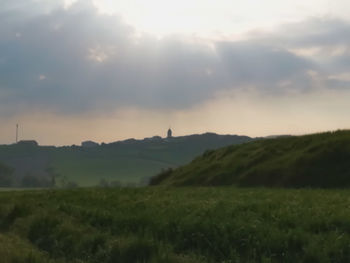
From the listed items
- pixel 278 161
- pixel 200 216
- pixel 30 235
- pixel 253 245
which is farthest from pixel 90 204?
pixel 278 161

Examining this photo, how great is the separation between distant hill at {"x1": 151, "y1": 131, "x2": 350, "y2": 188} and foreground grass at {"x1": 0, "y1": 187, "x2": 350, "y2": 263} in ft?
41.8

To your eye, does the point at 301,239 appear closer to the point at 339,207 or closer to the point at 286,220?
the point at 286,220

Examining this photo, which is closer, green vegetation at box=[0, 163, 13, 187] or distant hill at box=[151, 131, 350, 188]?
distant hill at box=[151, 131, 350, 188]

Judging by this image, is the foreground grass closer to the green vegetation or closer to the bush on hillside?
the bush on hillside

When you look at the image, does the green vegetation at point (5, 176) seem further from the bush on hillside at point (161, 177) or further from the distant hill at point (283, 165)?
the distant hill at point (283, 165)

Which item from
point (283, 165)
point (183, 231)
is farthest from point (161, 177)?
point (183, 231)

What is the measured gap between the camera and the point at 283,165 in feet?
118

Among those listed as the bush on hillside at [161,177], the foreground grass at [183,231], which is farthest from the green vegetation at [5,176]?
the foreground grass at [183,231]

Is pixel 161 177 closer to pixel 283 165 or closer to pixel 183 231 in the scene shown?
pixel 283 165

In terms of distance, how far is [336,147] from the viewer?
1405 inches

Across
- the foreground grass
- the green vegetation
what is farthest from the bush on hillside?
the green vegetation

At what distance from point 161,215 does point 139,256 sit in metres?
4.02

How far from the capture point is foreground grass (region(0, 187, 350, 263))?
1324 centimetres

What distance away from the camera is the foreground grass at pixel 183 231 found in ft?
43.4
